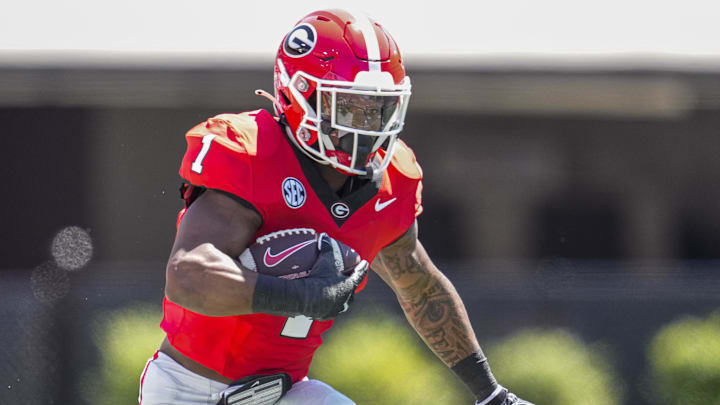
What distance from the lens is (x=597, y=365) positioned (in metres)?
6.18

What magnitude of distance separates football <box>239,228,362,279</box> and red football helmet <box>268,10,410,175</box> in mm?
340

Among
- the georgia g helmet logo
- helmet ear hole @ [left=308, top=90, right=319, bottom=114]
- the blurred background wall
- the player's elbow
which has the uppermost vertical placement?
the georgia g helmet logo

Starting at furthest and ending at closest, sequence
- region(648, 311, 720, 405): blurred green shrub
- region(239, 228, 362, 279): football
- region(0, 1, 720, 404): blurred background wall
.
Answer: region(0, 1, 720, 404): blurred background wall → region(648, 311, 720, 405): blurred green shrub → region(239, 228, 362, 279): football

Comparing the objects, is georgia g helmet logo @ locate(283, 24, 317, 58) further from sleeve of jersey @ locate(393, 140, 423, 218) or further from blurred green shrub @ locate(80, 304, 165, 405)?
blurred green shrub @ locate(80, 304, 165, 405)

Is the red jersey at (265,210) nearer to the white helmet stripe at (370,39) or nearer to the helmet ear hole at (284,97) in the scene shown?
the helmet ear hole at (284,97)

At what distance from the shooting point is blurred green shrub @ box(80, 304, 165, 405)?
582 centimetres

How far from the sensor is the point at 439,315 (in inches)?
128

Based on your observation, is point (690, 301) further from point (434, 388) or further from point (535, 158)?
point (535, 158)

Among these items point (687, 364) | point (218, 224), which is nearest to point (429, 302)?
point (218, 224)

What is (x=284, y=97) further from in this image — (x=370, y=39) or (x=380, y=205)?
(x=380, y=205)

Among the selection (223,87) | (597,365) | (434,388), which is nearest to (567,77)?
(223,87)

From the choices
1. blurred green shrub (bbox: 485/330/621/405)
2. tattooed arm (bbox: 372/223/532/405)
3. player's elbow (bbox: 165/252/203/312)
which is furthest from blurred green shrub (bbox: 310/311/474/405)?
player's elbow (bbox: 165/252/203/312)

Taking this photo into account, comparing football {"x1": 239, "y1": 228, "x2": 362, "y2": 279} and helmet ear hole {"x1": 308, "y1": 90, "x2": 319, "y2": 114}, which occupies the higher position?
helmet ear hole {"x1": 308, "y1": 90, "x2": 319, "y2": 114}

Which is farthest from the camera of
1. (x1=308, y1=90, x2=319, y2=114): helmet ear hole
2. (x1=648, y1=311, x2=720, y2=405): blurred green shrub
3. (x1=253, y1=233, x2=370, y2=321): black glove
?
(x1=648, y1=311, x2=720, y2=405): blurred green shrub
